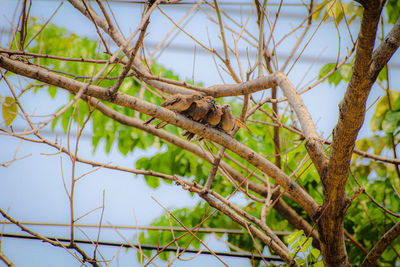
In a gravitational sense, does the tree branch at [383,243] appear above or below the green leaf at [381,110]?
below

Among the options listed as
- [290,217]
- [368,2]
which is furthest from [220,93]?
[290,217]

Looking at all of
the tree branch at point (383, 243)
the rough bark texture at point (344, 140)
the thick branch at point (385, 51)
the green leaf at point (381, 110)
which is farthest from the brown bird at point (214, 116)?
the green leaf at point (381, 110)

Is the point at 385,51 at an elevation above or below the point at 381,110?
below

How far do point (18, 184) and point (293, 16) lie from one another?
3.58 m

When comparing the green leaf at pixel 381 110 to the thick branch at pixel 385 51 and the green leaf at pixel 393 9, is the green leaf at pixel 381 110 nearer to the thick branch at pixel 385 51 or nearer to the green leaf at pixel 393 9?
the green leaf at pixel 393 9

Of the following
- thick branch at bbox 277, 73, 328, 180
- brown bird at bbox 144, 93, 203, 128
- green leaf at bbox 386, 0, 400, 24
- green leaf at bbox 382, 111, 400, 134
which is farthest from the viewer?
green leaf at bbox 382, 111, 400, 134

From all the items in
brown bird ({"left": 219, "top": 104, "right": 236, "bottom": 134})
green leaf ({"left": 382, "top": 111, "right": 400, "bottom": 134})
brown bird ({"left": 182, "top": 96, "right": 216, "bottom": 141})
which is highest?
brown bird ({"left": 182, "top": 96, "right": 216, "bottom": 141})

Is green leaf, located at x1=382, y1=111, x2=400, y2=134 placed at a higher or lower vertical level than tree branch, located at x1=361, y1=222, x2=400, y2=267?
higher

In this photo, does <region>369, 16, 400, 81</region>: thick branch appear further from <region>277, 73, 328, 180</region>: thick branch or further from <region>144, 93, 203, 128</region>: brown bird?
<region>144, 93, 203, 128</region>: brown bird

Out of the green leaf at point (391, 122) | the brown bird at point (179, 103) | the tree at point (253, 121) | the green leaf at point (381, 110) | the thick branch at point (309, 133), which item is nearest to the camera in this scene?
the tree at point (253, 121)

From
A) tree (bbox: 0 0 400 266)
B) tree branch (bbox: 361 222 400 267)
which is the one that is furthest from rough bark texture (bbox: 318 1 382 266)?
tree branch (bbox: 361 222 400 267)

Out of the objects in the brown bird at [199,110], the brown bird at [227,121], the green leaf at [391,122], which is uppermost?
the brown bird at [199,110]


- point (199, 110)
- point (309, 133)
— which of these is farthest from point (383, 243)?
point (199, 110)

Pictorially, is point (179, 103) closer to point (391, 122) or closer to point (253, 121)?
point (253, 121)
